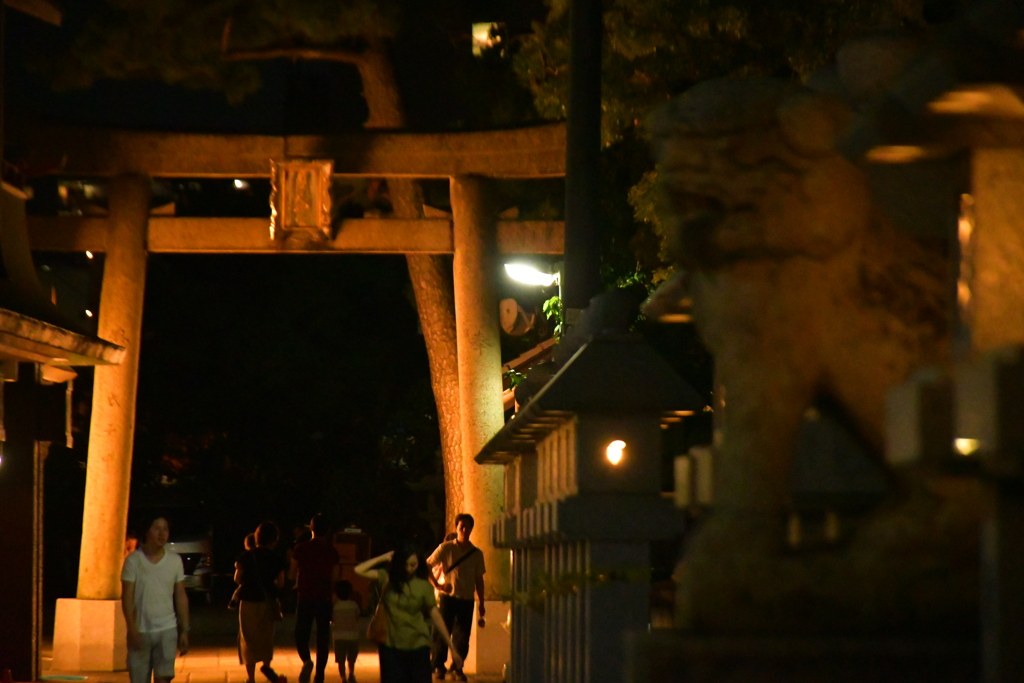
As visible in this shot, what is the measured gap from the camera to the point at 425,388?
96.0ft

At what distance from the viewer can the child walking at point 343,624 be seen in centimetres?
1498

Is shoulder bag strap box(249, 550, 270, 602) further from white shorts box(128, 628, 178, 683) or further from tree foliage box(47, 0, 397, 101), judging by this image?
tree foliage box(47, 0, 397, 101)

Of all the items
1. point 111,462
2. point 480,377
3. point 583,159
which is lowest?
point 111,462

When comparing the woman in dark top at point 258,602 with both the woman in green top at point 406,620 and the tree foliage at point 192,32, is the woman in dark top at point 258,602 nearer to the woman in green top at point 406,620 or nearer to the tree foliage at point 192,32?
the woman in green top at point 406,620

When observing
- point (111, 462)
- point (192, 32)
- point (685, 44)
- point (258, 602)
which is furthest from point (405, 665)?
point (192, 32)

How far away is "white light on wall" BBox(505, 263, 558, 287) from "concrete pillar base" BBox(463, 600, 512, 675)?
4339mm

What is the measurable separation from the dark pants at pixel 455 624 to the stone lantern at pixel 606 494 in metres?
6.48

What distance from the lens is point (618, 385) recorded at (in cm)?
762

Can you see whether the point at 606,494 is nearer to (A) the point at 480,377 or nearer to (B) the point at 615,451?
(B) the point at 615,451

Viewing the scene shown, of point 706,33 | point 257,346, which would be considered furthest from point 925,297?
point 257,346

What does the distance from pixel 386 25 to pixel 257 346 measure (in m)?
14.7

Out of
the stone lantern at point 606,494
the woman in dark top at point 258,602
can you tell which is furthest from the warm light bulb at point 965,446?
the woman in dark top at point 258,602

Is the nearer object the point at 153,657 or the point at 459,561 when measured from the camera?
the point at 153,657

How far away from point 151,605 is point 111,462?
558 cm
